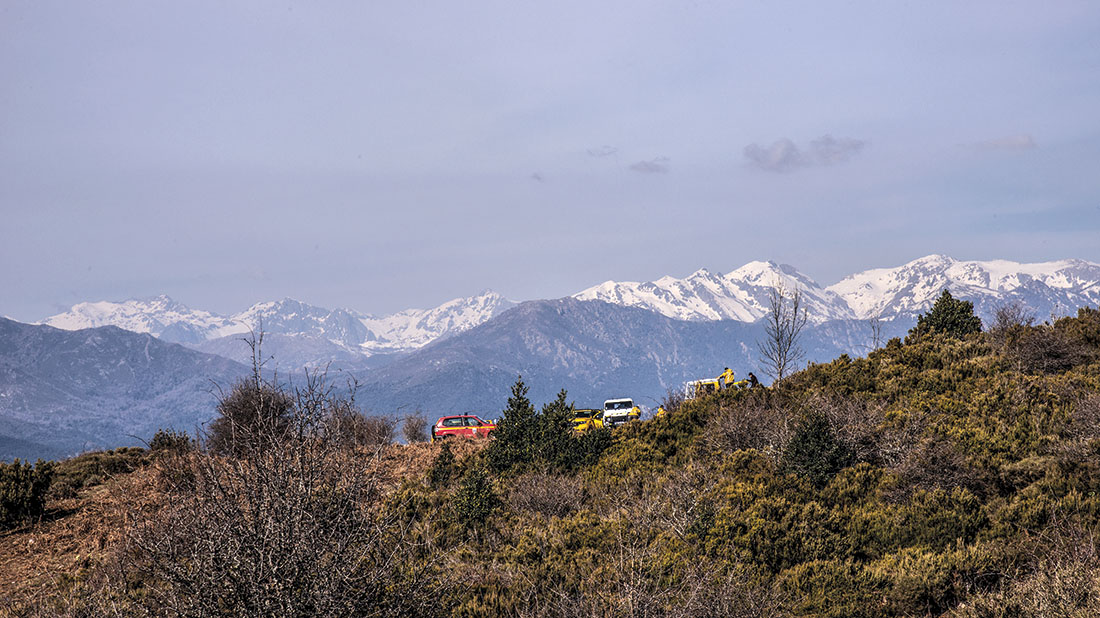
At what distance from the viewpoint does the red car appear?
1335 inches

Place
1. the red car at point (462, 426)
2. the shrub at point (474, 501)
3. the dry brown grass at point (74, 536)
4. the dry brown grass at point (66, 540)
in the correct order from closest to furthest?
1. the dry brown grass at point (74, 536)
2. the dry brown grass at point (66, 540)
3. the shrub at point (474, 501)
4. the red car at point (462, 426)

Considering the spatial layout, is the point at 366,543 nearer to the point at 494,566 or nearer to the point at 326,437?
the point at 326,437

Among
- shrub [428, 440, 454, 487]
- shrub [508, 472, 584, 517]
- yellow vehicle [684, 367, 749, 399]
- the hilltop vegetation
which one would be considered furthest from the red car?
shrub [508, 472, 584, 517]

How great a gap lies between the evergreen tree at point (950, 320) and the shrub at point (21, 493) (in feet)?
85.8

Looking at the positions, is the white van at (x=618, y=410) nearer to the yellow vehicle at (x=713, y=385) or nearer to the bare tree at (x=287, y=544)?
the yellow vehicle at (x=713, y=385)

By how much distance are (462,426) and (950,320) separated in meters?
21.1

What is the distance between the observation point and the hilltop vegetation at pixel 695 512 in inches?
306

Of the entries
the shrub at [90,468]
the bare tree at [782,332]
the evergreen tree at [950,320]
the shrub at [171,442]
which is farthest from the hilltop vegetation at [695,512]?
the bare tree at [782,332]

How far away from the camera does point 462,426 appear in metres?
35.2

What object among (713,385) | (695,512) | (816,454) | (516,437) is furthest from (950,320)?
(695,512)

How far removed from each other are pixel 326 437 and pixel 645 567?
491cm

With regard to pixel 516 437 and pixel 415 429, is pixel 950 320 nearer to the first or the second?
pixel 516 437

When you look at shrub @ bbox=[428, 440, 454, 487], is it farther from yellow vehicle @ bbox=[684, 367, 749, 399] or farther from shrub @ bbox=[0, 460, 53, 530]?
shrub @ bbox=[0, 460, 53, 530]

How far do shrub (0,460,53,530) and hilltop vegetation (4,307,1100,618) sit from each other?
2.23m
